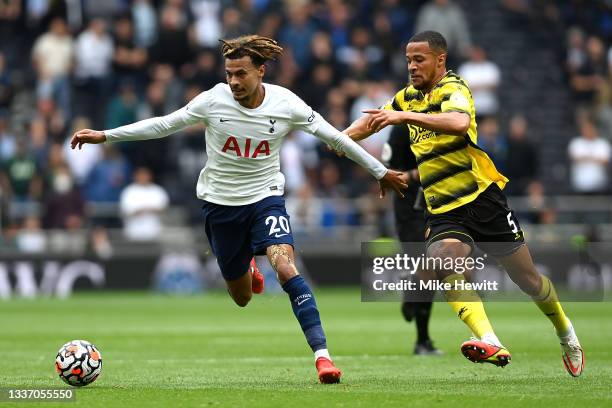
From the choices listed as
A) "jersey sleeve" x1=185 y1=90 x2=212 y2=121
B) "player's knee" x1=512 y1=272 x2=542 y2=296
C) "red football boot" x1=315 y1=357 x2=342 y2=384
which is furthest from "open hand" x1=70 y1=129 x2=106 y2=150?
"player's knee" x1=512 y1=272 x2=542 y2=296

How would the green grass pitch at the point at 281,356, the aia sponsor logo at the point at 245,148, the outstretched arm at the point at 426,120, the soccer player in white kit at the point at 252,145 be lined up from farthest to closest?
the aia sponsor logo at the point at 245,148
the soccer player in white kit at the point at 252,145
the outstretched arm at the point at 426,120
the green grass pitch at the point at 281,356

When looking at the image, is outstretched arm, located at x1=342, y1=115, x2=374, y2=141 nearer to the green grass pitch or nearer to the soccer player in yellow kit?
the soccer player in yellow kit

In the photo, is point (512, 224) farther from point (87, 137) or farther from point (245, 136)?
point (87, 137)

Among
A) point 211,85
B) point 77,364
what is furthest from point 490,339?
point 211,85

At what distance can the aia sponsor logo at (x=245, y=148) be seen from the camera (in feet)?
33.4

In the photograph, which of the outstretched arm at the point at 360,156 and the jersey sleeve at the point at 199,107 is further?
the jersey sleeve at the point at 199,107

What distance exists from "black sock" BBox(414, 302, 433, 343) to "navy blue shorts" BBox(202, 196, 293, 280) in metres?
2.37

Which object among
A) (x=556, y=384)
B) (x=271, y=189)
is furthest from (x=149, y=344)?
(x=556, y=384)

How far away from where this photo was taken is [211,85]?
25.1 m

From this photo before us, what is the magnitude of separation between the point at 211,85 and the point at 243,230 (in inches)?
582

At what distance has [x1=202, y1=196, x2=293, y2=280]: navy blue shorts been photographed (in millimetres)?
10141

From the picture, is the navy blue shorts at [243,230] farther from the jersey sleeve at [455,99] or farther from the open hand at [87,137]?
the jersey sleeve at [455,99]

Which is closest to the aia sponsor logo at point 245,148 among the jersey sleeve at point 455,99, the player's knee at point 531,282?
the jersey sleeve at point 455,99

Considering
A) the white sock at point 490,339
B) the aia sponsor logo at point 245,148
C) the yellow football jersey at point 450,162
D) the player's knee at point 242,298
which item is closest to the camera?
the white sock at point 490,339
